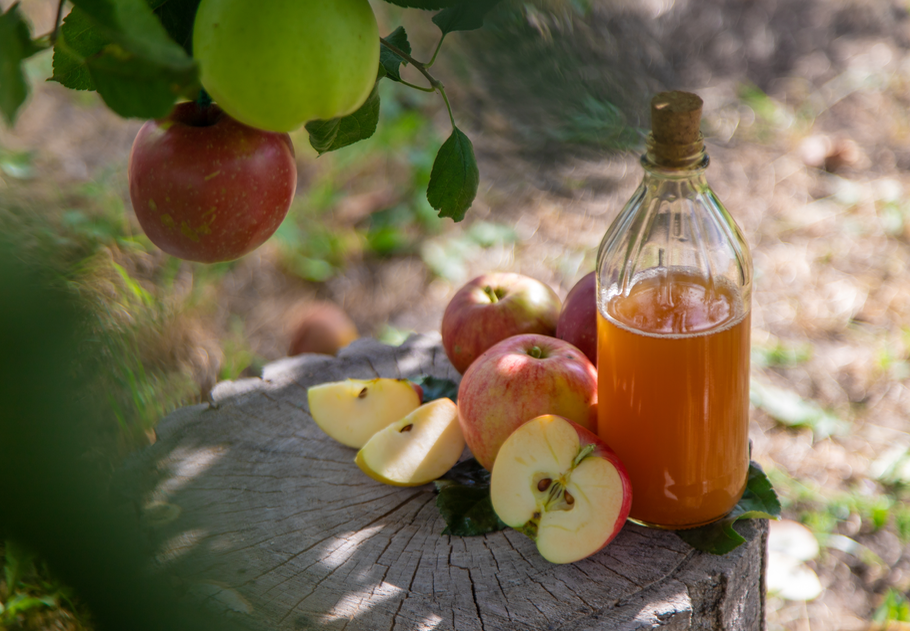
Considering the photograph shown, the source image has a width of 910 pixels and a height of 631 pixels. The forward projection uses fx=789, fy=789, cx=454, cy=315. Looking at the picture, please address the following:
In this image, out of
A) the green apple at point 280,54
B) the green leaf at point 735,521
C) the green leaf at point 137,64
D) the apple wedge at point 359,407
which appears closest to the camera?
the green leaf at point 137,64

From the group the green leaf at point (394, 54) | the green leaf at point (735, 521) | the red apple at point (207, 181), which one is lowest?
the green leaf at point (735, 521)

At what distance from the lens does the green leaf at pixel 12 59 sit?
0.34 m

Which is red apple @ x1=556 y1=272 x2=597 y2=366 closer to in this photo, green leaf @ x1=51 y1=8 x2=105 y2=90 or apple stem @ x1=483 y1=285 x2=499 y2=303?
apple stem @ x1=483 y1=285 x2=499 y2=303

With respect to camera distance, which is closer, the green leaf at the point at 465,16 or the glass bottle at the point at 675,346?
the green leaf at the point at 465,16

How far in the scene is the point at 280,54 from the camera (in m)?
0.43

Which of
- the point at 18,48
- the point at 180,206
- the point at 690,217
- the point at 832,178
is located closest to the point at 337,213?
the point at 832,178

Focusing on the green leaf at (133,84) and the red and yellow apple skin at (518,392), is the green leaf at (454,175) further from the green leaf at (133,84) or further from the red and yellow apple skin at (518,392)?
the red and yellow apple skin at (518,392)

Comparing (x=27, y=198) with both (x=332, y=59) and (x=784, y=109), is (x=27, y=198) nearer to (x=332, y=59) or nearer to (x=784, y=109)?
(x=332, y=59)

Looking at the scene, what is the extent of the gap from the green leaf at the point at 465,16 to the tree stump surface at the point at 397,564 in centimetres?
51

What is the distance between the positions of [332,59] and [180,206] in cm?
22

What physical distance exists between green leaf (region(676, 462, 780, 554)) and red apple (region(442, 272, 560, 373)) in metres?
0.39

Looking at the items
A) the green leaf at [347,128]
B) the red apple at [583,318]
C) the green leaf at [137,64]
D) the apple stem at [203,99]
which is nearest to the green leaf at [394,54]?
the green leaf at [347,128]

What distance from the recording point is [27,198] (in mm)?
318

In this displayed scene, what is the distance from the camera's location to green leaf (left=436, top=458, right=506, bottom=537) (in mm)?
1091
